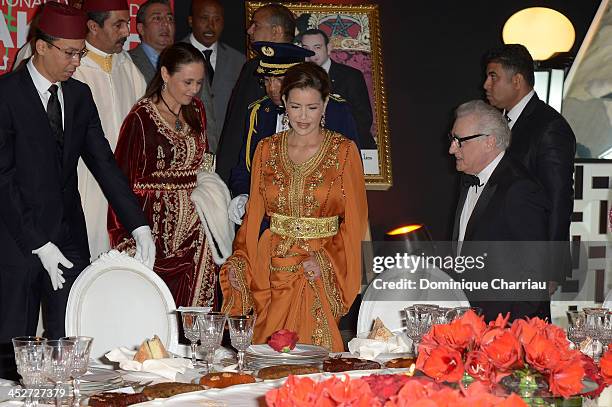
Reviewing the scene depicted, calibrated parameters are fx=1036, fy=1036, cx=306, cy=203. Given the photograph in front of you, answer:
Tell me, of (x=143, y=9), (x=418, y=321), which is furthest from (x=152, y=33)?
(x=418, y=321)

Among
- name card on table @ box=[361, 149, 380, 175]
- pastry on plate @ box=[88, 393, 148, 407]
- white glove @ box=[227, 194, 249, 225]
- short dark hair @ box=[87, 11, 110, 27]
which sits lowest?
pastry on plate @ box=[88, 393, 148, 407]

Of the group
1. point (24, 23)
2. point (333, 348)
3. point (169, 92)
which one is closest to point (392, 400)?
point (333, 348)

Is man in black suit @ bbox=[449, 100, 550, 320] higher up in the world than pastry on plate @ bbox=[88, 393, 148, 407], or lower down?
higher up

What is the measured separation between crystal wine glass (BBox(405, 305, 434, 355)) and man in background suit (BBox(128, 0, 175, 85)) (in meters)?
3.39

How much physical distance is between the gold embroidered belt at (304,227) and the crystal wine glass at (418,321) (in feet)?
4.65

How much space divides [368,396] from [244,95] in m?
3.92

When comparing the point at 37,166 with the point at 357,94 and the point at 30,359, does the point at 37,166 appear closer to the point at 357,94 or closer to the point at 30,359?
the point at 30,359

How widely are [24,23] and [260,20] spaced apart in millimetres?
1515

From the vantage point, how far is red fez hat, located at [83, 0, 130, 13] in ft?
16.5

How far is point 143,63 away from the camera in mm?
5703

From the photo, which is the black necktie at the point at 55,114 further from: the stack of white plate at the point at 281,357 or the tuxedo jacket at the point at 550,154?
the tuxedo jacket at the point at 550,154

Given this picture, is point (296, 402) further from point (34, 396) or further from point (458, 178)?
point (458, 178)

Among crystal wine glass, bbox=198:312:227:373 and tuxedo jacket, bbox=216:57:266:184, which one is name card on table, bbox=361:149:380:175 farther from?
crystal wine glass, bbox=198:312:227:373

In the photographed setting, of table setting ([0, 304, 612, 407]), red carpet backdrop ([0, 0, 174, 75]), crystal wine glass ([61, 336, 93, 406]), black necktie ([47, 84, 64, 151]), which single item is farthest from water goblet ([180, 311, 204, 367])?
red carpet backdrop ([0, 0, 174, 75])
